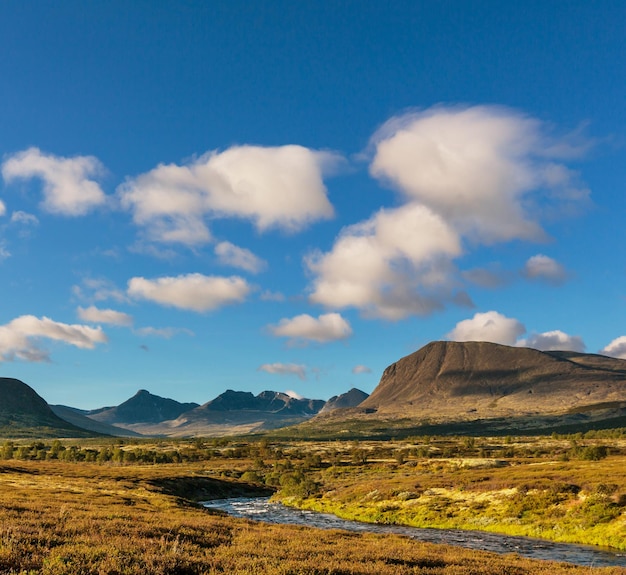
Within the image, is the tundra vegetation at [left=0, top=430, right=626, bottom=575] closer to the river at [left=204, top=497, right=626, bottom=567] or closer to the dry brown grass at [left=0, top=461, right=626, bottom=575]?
the dry brown grass at [left=0, top=461, right=626, bottom=575]

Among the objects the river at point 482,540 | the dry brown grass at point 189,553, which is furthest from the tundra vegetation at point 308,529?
the river at point 482,540

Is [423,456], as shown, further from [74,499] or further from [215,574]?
[215,574]

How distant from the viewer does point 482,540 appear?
134 ft

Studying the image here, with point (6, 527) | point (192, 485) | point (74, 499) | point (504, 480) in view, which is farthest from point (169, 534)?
Answer: point (192, 485)

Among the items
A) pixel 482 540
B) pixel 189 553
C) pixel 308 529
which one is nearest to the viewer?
pixel 189 553

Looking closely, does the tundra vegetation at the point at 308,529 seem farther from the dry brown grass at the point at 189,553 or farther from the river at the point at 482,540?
the river at the point at 482,540

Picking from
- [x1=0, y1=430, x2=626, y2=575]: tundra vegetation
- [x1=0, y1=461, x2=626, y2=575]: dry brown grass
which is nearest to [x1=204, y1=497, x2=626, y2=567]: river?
[x1=0, y1=430, x2=626, y2=575]: tundra vegetation

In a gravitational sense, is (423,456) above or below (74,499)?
below

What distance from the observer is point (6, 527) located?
2198 centimetres

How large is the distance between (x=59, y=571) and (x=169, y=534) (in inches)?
406

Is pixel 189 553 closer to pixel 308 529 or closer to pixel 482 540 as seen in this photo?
pixel 308 529

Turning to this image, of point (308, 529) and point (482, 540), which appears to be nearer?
point (308, 529)

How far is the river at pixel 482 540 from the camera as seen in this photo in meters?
34.1

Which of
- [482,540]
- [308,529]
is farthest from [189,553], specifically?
[482,540]
